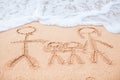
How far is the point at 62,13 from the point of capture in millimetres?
1946

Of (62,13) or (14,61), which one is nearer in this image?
(14,61)

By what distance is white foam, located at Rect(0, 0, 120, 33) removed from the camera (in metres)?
1.76

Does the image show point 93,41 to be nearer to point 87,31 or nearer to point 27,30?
point 87,31

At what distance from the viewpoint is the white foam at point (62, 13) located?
1760 millimetres

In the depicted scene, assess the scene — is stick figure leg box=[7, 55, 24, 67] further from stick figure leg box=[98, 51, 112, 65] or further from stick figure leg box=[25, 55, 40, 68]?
stick figure leg box=[98, 51, 112, 65]

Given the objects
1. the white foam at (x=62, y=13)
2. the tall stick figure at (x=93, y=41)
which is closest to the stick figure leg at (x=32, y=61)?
the tall stick figure at (x=93, y=41)

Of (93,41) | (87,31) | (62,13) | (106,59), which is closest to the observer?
(106,59)

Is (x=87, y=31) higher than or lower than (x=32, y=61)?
higher

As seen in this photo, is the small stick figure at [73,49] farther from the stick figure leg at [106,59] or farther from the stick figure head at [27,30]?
the stick figure head at [27,30]

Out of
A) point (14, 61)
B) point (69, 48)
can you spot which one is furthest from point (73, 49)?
point (14, 61)

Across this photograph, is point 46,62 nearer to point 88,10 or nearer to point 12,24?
point 12,24

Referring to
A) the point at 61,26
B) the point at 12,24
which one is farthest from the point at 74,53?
the point at 12,24

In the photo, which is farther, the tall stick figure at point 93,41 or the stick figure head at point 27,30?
the stick figure head at point 27,30

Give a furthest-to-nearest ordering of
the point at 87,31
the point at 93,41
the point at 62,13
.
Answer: the point at 62,13 < the point at 87,31 < the point at 93,41
